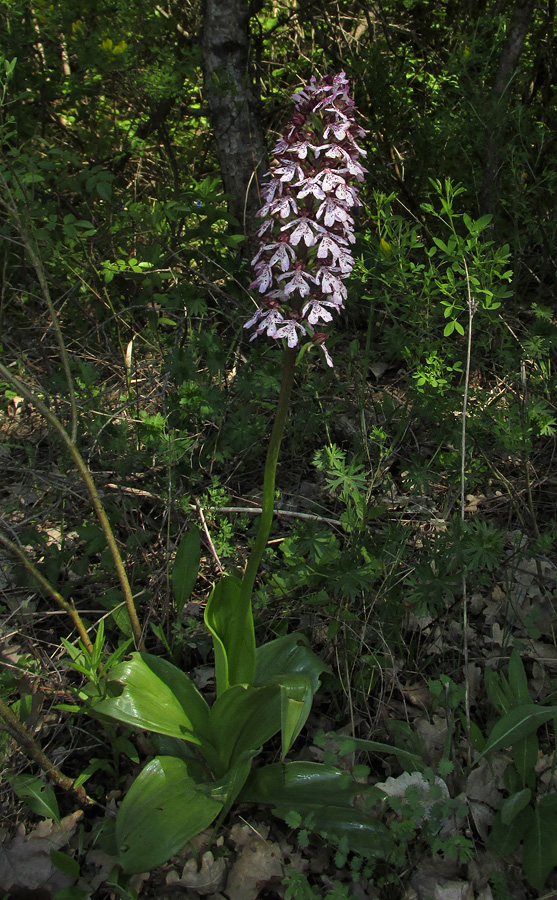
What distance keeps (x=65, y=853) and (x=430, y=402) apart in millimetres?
1761

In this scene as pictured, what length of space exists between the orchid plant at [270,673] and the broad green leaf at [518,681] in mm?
510

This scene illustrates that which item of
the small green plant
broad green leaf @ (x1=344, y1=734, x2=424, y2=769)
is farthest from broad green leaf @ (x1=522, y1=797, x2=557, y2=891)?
broad green leaf @ (x1=344, y1=734, x2=424, y2=769)

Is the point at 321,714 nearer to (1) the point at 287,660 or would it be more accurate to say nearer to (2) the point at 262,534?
(1) the point at 287,660

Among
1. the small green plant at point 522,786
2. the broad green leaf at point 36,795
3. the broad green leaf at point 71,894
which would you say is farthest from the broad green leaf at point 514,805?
the broad green leaf at point 36,795

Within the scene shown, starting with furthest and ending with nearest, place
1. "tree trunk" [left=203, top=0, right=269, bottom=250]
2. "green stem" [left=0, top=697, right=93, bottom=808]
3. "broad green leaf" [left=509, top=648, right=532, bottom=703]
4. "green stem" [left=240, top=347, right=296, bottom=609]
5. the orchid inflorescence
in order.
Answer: "tree trunk" [left=203, top=0, right=269, bottom=250]
"broad green leaf" [left=509, top=648, right=532, bottom=703]
"green stem" [left=0, top=697, right=93, bottom=808]
"green stem" [left=240, top=347, right=296, bottom=609]
the orchid inflorescence

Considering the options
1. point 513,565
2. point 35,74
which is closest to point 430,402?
point 513,565

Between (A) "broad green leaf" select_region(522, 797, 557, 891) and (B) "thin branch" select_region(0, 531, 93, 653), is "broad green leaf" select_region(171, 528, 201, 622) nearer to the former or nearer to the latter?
(B) "thin branch" select_region(0, 531, 93, 653)

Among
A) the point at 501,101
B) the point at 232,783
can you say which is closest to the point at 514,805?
the point at 232,783

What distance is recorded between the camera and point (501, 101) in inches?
114

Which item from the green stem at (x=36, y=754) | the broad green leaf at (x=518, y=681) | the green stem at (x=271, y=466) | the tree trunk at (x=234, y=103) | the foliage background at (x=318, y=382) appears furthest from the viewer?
the tree trunk at (x=234, y=103)

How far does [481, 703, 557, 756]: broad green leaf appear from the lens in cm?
175

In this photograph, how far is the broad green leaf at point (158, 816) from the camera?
1617 mm

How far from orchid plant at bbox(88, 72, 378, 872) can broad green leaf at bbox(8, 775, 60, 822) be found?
0.76 ft

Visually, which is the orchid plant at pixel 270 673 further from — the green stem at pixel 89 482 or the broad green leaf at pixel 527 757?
the broad green leaf at pixel 527 757
